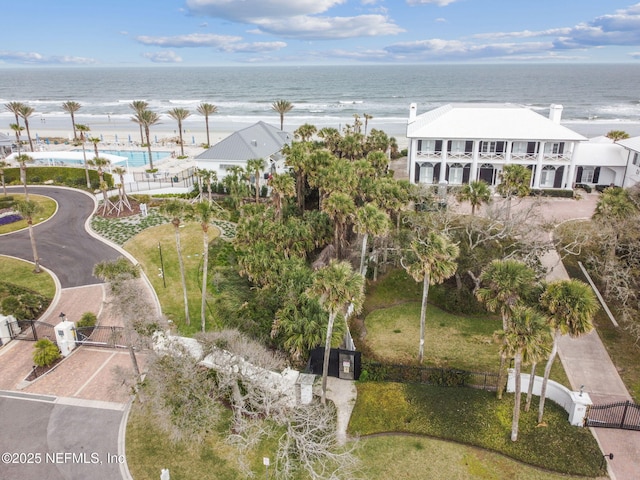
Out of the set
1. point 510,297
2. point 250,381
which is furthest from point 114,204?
point 510,297

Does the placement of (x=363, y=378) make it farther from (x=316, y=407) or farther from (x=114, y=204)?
(x=114, y=204)

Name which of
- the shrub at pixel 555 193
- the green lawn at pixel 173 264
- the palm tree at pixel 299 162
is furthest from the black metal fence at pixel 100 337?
the shrub at pixel 555 193

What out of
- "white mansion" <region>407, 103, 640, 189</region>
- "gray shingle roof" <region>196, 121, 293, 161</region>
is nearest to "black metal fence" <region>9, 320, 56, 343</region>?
"gray shingle roof" <region>196, 121, 293, 161</region>

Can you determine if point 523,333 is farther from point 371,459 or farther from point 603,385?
point 603,385

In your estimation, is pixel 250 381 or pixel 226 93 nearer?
pixel 250 381

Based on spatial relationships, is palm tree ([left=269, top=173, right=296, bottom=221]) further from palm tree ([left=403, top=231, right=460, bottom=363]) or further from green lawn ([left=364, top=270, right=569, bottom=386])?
palm tree ([left=403, top=231, right=460, bottom=363])

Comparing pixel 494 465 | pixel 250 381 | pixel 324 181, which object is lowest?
pixel 494 465

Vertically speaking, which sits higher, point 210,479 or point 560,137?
point 560,137
